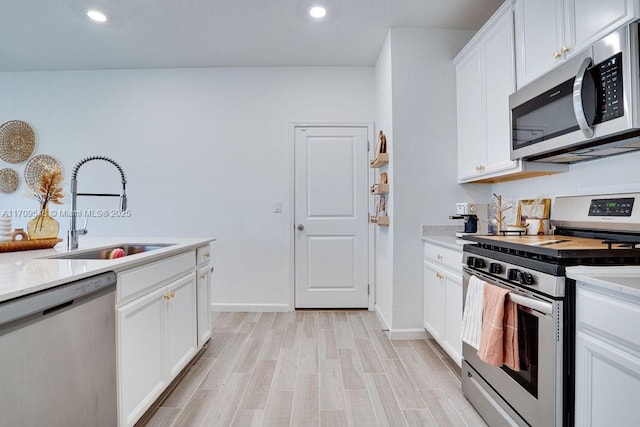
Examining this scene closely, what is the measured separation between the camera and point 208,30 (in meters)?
2.85

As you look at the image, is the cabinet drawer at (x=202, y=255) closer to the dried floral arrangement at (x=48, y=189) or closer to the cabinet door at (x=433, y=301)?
the dried floral arrangement at (x=48, y=189)

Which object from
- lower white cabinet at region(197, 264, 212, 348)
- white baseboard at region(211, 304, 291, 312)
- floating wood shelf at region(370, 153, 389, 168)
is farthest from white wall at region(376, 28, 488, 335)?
lower white cabinet at region(197, 264, 212, 348)

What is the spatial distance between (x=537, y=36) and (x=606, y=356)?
1.63 m

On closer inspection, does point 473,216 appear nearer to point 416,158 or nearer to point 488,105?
point 416,158

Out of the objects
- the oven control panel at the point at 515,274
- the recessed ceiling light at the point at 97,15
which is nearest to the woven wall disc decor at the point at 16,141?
the recessed ceiling light at the point at 97,15

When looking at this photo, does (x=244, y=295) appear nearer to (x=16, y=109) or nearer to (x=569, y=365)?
(x=569, y=365)

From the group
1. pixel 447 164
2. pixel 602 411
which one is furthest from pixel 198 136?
pixel 602 411

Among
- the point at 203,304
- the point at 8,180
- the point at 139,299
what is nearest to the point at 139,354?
the point at 139,299

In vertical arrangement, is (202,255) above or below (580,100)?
below

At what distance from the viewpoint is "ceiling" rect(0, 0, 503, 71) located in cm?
251

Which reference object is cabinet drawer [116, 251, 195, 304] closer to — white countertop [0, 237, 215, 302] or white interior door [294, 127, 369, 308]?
white countertop [0, 237, 215, 302]

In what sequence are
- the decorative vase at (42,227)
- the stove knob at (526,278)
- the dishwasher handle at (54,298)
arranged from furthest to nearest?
the decorative vase at (42,227)
the stove knob at (526,278)
the dishwasher handle at (54,298)

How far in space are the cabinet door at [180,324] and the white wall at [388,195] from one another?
1577 mm

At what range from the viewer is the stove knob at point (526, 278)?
1.33 metres
